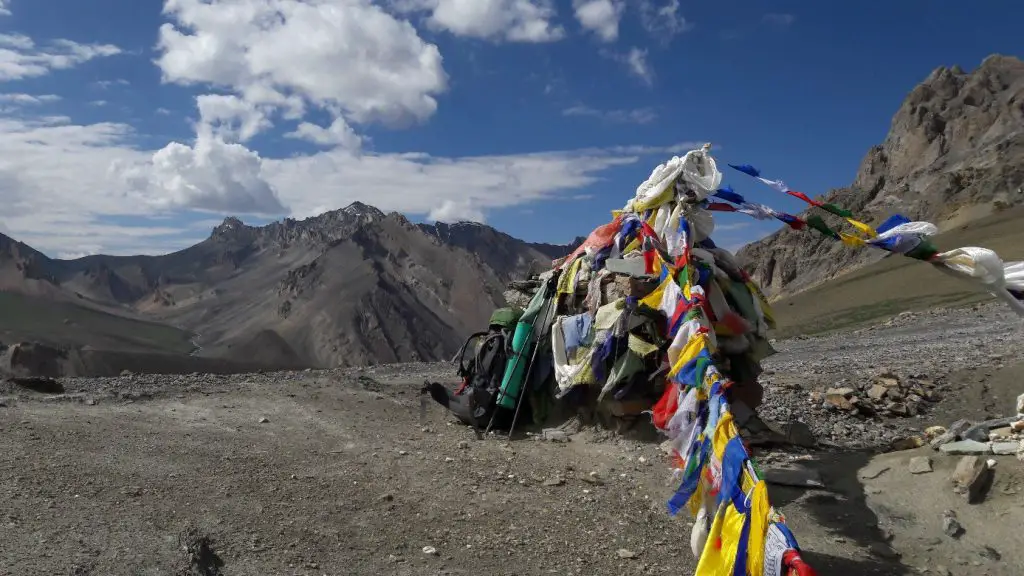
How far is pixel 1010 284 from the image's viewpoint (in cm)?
645

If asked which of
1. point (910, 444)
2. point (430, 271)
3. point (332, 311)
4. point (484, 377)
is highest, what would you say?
point (430, 271)

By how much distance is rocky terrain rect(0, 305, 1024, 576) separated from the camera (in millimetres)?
6152

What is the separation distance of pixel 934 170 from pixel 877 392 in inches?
4176

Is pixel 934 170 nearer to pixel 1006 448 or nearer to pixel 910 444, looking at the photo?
pixel 910 444

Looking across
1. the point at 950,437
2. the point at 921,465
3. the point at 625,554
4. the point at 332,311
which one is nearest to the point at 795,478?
the point at 921,465

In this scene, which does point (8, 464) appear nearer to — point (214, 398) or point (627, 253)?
point (214, 398)

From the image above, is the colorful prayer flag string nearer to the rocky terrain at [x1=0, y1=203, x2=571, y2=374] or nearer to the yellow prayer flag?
the yellow prayer flag

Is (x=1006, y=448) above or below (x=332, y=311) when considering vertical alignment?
above

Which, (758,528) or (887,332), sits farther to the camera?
(887,332)

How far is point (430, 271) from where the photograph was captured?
5778 inches

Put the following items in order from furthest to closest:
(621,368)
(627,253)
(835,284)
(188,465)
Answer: (835,284), (627,253), (621,368), (188,465)

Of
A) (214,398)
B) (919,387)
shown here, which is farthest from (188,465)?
(919,387)

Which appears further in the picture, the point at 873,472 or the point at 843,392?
the point at 843,392

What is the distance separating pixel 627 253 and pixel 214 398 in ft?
22.8
